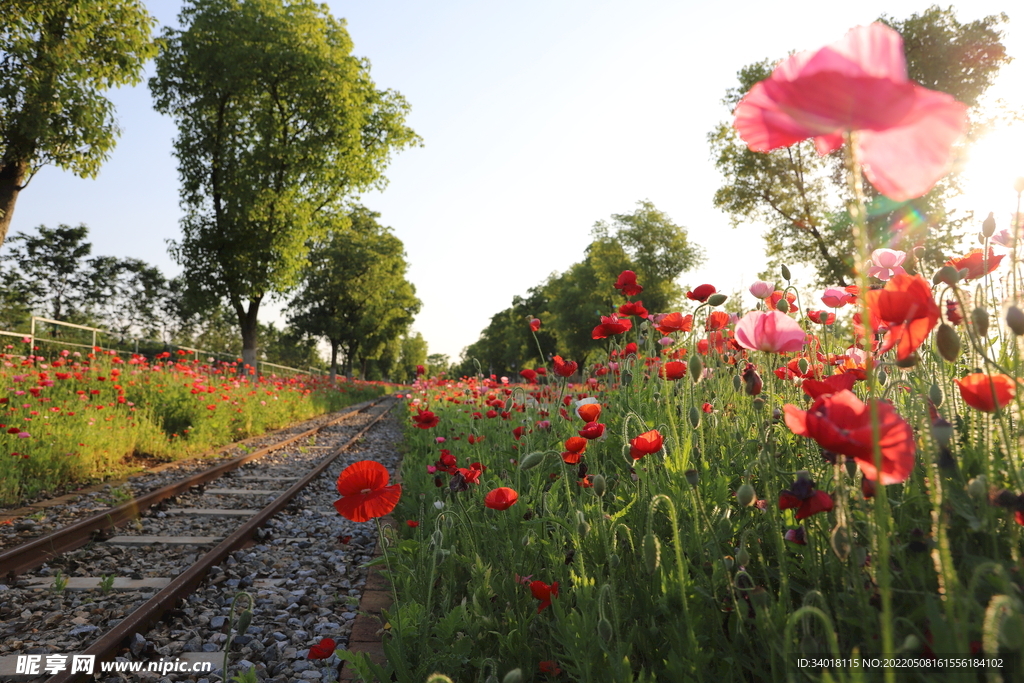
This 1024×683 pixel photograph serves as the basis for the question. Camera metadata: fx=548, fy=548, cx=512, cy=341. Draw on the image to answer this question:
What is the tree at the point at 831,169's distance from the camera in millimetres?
16391

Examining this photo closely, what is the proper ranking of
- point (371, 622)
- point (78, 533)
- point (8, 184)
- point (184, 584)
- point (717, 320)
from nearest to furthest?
point (371, 622)
point (717, 320)
point (184, 584)
point (78, 533)
point (8, 184)

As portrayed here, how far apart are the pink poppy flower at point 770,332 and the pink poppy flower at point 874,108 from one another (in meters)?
0.60

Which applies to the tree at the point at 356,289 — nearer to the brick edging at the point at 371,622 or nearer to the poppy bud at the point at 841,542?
the brick edging at the point at 371,622

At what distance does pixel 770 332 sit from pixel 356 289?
33350mm

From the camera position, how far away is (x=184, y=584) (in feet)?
10.4

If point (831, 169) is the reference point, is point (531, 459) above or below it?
below

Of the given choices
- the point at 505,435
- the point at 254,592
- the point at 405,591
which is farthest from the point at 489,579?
the point at 505,435

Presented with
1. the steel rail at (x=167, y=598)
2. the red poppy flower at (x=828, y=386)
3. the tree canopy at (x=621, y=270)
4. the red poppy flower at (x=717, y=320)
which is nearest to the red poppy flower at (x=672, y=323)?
the red poppy flower at (x=717, y=320)

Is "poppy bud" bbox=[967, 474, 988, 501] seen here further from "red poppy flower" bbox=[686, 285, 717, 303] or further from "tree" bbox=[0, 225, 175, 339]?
"tree" bbox=[0, 225, 175, 339]

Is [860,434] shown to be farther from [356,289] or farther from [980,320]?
[356,289]

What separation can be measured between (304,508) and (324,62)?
15.2 meters

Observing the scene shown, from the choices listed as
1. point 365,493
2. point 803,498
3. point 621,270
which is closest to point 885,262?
point 803,498

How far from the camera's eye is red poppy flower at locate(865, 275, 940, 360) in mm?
1003

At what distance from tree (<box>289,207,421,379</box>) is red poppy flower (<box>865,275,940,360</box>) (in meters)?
32.9
